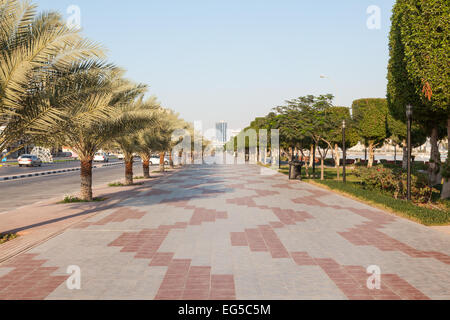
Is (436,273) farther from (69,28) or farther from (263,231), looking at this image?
(69,28)

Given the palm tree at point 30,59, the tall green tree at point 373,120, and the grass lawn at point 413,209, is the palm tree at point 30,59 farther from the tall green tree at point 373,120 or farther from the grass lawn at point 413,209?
the tall green tree at point 373,120

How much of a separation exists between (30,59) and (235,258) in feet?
18.1

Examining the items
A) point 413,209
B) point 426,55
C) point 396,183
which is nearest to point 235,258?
point 413,209

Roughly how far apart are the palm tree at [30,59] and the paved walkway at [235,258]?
2.60 metres

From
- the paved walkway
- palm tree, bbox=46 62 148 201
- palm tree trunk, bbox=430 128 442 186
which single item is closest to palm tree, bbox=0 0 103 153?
palm tree, bbox=46 62 148 201

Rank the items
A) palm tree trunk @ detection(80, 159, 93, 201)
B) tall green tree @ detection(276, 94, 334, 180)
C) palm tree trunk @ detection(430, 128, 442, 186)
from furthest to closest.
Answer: tall green tree @ detection(276, 94, 334, 180) < palm tree trunk @ detection(430, 128, 442, 186) < palm tree trunk @ detection(80, 159, 93, 201)

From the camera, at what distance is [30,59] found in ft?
22.6

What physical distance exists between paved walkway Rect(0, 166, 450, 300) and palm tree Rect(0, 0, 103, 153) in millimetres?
2597

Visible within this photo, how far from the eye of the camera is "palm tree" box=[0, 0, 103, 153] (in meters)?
6.80

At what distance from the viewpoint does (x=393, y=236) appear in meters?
7.61

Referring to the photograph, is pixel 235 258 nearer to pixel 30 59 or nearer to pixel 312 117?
pixel 30 59

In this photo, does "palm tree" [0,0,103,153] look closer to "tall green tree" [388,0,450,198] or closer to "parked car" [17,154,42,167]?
"tall green tree" [388,0,450,198]
